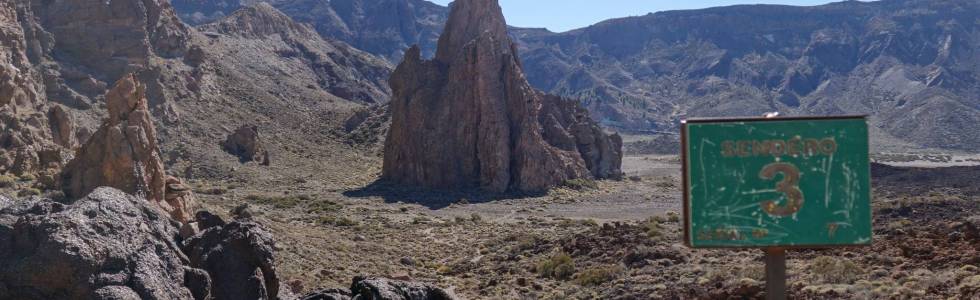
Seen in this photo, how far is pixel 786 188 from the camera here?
6.73m

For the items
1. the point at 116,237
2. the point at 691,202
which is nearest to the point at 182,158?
the point at 116,237

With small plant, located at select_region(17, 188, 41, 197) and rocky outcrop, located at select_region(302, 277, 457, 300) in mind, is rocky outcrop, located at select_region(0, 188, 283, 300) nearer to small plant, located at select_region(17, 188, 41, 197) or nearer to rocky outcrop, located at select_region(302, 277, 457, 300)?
rocky outcrop, located at select_region(302, 277, 457, 300)

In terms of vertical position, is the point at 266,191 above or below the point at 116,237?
below

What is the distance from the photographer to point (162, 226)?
11.6 meters

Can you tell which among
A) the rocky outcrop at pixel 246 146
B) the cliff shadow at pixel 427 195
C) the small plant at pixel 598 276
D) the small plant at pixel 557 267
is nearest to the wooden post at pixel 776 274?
the small plant at pixel 598 276

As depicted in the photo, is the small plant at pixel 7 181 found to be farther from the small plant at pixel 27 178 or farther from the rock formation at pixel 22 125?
the rock formation at pixel 22 125

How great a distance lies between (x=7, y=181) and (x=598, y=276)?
65.1ft

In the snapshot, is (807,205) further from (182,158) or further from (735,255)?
(182,158)

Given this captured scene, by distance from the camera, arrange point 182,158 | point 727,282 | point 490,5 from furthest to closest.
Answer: point 490,5 < point 182,158 < point 727,282

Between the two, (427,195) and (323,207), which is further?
(427,195)

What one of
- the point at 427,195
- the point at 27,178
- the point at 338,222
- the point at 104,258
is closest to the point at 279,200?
the point at 338,222

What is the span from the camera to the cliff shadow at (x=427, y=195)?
4891cm

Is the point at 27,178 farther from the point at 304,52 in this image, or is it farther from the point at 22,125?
the point at 304,52

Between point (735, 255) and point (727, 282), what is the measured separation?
5.34 meters
